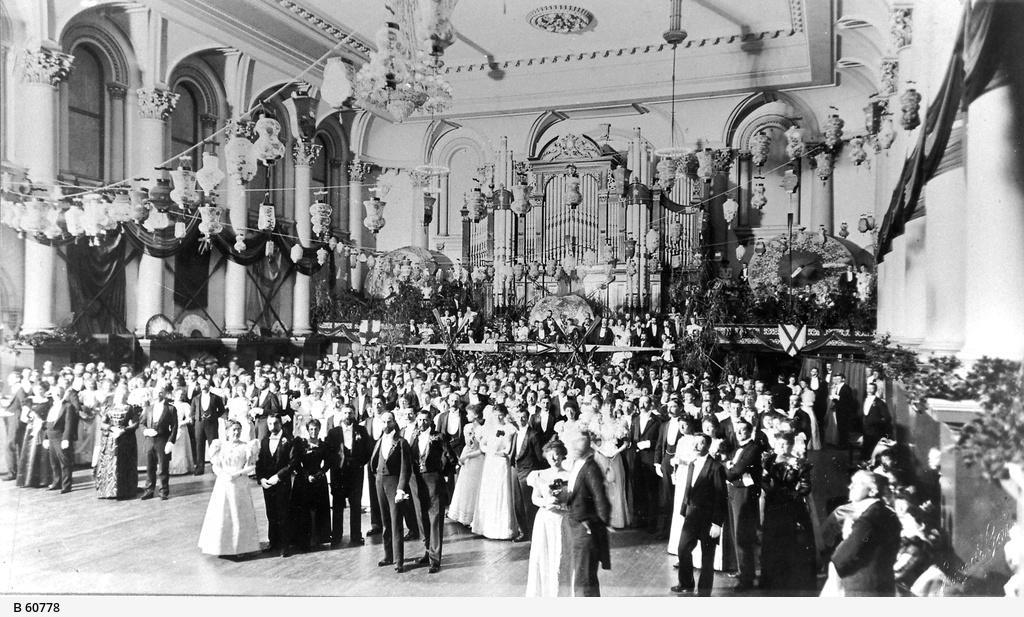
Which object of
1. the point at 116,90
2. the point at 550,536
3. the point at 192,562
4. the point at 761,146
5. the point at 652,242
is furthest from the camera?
the point at 116,90

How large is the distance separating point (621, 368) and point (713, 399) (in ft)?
2.38

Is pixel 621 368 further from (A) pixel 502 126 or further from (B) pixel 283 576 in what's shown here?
(B) pixel 283 576

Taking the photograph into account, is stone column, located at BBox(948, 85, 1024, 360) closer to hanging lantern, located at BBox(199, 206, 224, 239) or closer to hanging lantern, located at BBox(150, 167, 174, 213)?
hanging lantern, located at BBox(199, 206, 224, 239)

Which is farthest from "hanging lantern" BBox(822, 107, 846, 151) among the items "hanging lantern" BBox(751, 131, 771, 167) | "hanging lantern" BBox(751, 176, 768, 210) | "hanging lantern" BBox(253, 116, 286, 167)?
"hanging lantern" BBox(253, 116, 286, 167)

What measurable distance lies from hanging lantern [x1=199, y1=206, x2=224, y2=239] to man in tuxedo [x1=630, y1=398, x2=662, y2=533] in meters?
3.79

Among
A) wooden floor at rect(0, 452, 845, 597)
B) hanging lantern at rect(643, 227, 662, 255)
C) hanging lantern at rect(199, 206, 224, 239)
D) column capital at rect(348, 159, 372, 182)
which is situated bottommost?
wooden floor at rect(0, 452, 845, 597)

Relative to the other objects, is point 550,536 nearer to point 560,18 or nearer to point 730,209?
point 730,209

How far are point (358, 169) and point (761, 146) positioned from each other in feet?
10.7

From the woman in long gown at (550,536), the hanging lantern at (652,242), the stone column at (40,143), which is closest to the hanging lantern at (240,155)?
the stone column at (40,143)

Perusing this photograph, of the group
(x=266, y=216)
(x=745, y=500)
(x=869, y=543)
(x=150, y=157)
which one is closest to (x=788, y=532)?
(x=745, y=500)

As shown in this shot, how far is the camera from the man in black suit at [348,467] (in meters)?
5.38

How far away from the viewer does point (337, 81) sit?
558 centimetres

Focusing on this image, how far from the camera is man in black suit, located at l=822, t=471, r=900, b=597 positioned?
4.24 m

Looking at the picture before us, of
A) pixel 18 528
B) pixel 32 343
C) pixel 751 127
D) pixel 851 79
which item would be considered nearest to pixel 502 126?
pixel 751 127
